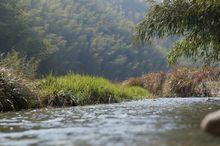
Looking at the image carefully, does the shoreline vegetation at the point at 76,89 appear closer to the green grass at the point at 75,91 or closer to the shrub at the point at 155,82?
the green grass at the point at 75,91

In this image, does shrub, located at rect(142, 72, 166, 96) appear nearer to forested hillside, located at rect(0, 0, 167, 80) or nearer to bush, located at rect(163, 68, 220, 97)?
bush, located at rect(163, 68, 220, 97)

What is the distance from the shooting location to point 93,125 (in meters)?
5.89

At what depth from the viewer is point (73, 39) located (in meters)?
65.2

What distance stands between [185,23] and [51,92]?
4160 mm

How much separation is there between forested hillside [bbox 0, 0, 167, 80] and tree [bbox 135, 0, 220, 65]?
3083 cm

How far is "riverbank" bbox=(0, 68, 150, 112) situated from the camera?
32.4 feet

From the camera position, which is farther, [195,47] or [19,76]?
[195,47]

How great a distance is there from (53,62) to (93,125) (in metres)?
48.0

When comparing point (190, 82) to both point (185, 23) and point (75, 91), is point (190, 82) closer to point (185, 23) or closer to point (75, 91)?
point (185, 23)

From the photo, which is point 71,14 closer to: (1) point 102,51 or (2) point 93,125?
(1) point 102,51

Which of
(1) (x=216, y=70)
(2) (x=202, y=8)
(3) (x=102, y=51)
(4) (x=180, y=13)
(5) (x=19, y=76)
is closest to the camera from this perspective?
(5) (x=19, y=76)

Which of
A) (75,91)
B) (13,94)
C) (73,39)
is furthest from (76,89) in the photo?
(73,39)

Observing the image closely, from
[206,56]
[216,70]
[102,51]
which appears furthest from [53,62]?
[206,56]

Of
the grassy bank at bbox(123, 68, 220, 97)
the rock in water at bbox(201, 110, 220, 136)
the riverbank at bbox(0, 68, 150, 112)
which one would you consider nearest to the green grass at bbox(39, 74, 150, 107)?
the riverbank at bbox(0, 68, 150, 112)
